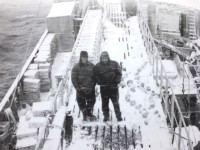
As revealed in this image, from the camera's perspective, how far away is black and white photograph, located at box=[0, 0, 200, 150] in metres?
5.41

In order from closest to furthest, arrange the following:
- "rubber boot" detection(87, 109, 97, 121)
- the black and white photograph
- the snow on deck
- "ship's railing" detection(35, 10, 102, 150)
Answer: "ship's railing" detection(35, 10, 102, 150)
the snow on deck
the black and white photograph
"rubber boot" detection(87, 109, 97, 121)

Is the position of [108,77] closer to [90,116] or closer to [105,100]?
[105,100]

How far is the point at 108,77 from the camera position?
551cm

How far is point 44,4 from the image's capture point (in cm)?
2683

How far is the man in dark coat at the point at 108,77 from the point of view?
5445 millimetres

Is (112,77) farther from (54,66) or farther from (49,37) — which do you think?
(49,37)

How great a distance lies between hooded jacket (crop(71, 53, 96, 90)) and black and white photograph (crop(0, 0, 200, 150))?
0.02m

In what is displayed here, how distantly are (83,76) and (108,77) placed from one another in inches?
16.9

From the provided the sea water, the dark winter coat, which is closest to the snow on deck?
the dark winter coat

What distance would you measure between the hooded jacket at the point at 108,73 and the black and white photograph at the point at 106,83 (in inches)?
0.7

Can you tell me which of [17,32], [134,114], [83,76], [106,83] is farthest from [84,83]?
[17,32]

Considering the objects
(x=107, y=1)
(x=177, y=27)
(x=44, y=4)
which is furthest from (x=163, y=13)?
(x=44, y=4)

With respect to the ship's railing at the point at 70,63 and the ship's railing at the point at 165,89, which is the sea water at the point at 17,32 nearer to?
the ship's railing at the point at 70,63

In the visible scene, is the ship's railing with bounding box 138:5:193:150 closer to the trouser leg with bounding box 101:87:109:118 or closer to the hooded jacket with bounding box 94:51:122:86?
the hooded jacket with bounding box 94:51:122:86
